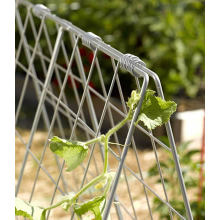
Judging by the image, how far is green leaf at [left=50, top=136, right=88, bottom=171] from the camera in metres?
0.47

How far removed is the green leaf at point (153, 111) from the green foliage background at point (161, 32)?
6.88 ft

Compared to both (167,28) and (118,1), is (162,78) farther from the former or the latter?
(118,1)

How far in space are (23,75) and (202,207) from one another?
1.92 metres

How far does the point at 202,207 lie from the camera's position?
4.86 ft

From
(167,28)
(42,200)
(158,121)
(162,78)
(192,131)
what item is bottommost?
(42,200)

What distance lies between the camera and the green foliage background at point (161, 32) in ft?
8.60

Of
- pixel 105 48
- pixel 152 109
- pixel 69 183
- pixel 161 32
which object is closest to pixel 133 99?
pixel 152 109

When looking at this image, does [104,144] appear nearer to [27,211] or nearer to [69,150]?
[69,150]

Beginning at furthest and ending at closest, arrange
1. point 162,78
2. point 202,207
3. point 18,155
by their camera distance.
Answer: point 162,78
point 18,155
point 202,207

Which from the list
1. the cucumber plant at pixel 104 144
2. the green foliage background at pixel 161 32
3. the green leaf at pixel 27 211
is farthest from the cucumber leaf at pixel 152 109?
the green foliage background at pixel 161 32

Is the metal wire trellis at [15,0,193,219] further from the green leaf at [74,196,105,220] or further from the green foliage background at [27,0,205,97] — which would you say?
the green foliage background at [27,0,205,97]

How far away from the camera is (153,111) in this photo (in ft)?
1.50

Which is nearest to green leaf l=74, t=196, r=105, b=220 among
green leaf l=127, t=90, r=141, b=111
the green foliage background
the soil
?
green leaf l=127, t=90, r=141, b=111
